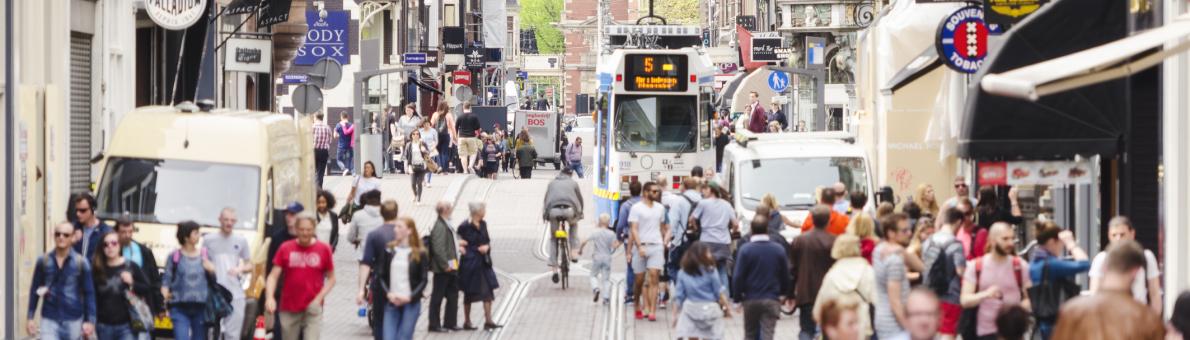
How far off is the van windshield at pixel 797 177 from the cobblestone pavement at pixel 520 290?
84.8 inches

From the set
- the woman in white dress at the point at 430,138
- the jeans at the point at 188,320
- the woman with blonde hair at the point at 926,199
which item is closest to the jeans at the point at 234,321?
the jeans at the point at 188,320

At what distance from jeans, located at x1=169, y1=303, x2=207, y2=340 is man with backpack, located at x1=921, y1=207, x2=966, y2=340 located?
586 centimetres

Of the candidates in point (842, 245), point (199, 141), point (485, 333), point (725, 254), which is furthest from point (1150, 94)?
point (199, 141)

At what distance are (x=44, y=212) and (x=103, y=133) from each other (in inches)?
192

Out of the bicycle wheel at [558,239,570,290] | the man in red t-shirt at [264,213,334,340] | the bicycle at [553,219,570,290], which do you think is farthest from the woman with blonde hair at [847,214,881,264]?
the bicycle wheel at [558,239,570,290]

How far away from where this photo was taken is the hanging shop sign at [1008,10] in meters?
18.5

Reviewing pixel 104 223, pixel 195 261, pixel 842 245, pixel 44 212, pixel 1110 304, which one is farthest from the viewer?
pixel 44 212

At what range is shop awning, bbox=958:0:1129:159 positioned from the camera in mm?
17047

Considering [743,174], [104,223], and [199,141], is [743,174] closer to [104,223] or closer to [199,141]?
[199,141]

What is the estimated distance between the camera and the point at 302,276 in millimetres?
16484

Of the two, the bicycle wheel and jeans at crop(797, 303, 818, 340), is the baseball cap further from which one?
the bicycle wheel

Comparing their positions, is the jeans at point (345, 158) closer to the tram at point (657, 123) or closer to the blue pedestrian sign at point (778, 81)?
the blue pedestrian sign at point (778, 81)

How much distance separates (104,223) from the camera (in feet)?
59.3

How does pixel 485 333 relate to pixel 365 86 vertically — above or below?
below
